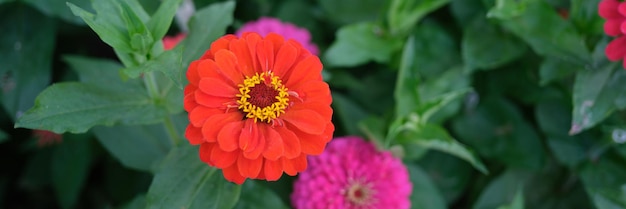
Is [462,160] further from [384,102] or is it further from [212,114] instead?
[212,114]

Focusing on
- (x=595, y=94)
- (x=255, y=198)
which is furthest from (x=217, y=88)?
(x=595, y=94)

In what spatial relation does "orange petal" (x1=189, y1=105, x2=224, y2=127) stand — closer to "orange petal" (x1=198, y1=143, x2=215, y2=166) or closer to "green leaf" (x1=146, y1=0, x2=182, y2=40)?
"orange petal" (x1=198, y1=143, x2=215, y2=166)

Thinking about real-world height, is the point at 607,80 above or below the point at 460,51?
above

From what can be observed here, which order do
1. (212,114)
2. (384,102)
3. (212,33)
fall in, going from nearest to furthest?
(212,114), (212,33), (384,102)

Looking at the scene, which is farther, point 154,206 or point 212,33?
point 212,33

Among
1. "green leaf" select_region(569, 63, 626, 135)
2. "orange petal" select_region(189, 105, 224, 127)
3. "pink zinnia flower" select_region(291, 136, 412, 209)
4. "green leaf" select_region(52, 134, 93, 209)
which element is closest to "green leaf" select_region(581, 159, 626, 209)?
"green leaf" select_region(569, 63, 626, 135)

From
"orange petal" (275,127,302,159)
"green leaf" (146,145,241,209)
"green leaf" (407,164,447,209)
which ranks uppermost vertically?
"orange petal" (275,127,302,159)

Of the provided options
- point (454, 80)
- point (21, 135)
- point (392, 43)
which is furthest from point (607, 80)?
point (21, 135)
